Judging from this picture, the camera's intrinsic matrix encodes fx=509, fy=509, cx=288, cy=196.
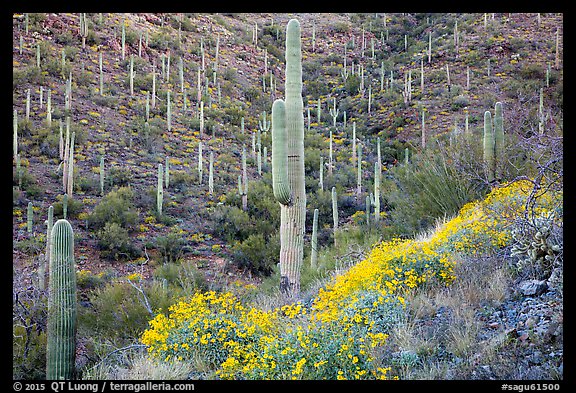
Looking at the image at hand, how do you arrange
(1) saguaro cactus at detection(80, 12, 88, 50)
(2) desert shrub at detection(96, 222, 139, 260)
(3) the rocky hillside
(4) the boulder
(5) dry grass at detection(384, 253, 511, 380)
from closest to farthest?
1. (5) dry grass at detection(384, 253, 511, 380)
2. (4) the boulder
3. (2) desert shrub at detection(96, 222, 139, 260)
4. (3) the rocky hillside
5. (1) saguaro cactus at detection(80, 12, 88, 50)

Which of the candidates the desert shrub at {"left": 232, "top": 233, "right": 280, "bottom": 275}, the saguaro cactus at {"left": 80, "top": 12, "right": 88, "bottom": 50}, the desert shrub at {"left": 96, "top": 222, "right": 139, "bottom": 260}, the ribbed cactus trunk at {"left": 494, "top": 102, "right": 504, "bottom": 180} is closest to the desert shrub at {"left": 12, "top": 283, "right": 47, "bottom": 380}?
the desert shrub at {"left": 96, "top": 222, "right": 139, "bottom": 260}

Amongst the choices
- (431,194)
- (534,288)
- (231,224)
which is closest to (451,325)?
(534,288)

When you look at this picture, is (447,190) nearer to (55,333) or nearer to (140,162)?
(55,333)

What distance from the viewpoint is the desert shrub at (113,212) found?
654 inches

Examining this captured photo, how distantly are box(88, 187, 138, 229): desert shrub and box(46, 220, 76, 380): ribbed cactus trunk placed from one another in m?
10.4

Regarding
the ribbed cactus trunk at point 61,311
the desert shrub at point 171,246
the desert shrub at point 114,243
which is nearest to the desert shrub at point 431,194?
the desert shrub at point 171,246

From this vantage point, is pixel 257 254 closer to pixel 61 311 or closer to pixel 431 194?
pixel 431 194

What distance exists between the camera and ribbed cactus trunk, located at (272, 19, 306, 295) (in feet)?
29.1

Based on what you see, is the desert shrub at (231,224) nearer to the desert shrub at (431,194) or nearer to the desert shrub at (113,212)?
the desert shrub at (113,212)

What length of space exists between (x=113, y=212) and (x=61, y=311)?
11205 mm

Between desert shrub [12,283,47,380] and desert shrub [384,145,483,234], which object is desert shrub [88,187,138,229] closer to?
desert shrub [12,283,47,380]

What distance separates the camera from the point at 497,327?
190 inches
